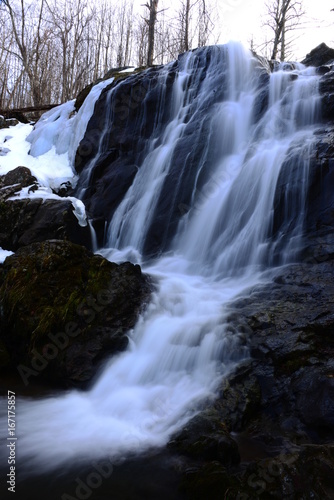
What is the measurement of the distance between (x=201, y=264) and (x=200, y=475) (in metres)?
3.56

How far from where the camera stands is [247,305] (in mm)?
4309

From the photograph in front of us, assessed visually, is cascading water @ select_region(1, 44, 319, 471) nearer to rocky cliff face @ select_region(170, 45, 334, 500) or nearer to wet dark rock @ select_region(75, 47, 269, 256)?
wet dark rock @ select_region(75, 47, 269, 256)

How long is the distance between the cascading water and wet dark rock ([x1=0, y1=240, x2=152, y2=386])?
0.75 feet

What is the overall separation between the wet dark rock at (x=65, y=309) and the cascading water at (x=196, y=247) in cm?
23

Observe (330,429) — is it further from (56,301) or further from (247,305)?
(56,301)

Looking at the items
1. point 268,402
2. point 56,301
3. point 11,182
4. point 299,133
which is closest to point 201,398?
point 268,402

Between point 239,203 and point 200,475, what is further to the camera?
point 239,203

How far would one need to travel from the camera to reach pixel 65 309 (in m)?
4.31

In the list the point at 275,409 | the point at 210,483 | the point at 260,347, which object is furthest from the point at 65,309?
the point at 210,483

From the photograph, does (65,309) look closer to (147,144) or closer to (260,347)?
(260,347)

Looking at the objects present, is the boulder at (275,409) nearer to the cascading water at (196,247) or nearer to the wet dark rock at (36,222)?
the cascading water at (196,247)

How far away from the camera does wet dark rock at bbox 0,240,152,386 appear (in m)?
4.04

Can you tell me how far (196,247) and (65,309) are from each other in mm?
2473

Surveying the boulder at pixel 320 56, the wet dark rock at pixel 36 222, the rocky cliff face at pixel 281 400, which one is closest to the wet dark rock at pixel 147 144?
the wet dark rock at pixel 36 222
